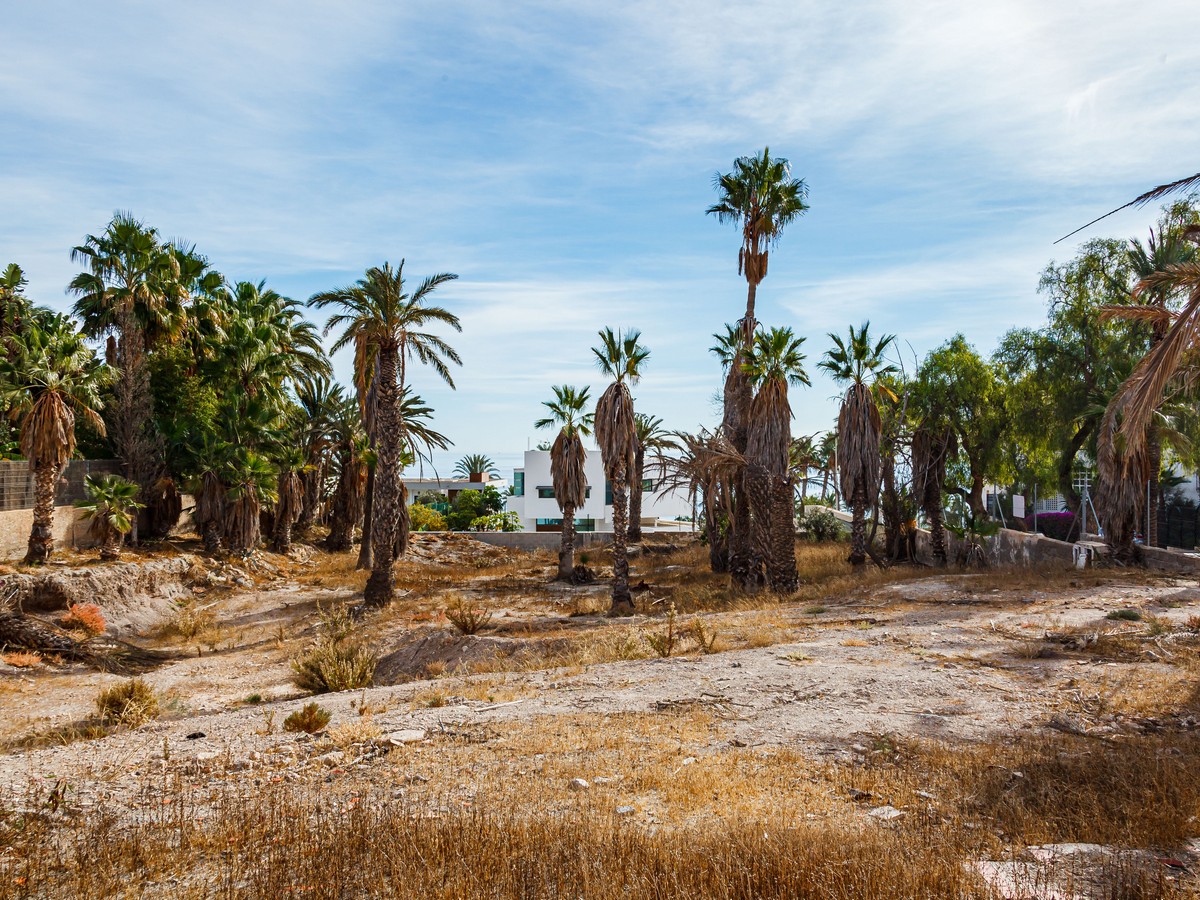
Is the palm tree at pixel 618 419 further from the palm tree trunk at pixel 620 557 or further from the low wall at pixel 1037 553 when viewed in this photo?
the low wall at pixel 1037 553

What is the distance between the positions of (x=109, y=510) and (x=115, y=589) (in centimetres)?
326

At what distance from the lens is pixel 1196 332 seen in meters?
8.02

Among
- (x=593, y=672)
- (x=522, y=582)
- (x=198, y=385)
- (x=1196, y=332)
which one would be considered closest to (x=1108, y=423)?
(x=1196, y=332)

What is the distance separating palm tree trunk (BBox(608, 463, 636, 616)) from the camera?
24.3 meters

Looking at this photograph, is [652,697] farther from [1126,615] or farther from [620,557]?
[620,557]

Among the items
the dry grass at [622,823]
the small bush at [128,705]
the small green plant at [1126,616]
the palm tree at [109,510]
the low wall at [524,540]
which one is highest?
the palm tree at [109,510]

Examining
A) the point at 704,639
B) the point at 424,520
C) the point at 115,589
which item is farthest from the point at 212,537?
the point at 704,639

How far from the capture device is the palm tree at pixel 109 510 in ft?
84.6

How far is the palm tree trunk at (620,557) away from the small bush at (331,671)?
10142 mm

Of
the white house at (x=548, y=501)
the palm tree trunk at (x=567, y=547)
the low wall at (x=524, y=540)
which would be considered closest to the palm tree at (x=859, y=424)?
the palm tree trunk at (x=567, y=547)

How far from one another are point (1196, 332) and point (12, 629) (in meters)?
21.4

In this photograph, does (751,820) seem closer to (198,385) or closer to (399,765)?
(399,765)

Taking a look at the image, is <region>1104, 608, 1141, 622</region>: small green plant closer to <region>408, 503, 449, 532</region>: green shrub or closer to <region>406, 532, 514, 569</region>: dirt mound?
<region>406, 532, 514, 569</region>: dirt mound

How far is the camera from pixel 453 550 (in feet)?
142
